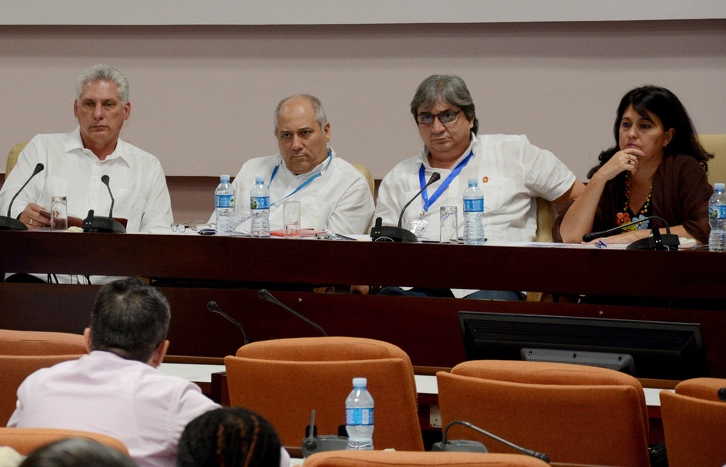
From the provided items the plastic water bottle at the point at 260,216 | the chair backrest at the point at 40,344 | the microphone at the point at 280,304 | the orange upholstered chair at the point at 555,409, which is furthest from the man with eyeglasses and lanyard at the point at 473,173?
the orange upholstered chair at the point at 555,409

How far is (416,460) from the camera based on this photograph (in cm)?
178

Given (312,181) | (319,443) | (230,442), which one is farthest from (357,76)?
(230,442)

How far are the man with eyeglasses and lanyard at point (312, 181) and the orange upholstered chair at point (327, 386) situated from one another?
2149 millimetres

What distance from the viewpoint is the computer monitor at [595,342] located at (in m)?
2.81

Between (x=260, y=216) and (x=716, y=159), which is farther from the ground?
(x=716, y=159)

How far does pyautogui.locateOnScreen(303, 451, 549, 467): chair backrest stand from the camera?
1.77m

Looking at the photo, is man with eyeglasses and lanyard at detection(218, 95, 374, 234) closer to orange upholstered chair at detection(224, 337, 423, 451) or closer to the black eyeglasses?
the black eyeglasses

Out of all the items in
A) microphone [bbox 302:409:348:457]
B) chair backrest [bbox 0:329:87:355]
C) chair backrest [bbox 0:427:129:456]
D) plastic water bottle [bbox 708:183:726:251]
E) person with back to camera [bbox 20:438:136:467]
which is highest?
plastic water bottle [bbox 708:183:726:251]

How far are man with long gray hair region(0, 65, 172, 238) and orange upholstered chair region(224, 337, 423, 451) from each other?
8.11 ft

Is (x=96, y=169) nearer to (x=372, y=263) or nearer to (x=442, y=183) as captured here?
(x=442, y=183)

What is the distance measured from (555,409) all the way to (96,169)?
3.37 meters

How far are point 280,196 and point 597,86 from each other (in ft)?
6.33

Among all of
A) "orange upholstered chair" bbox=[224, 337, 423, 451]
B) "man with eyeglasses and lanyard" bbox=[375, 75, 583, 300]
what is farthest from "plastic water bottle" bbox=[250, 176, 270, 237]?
"orange upholstered chair" bbox=[224, 337, 423, 451]

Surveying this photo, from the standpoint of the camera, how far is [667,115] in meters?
4.57
